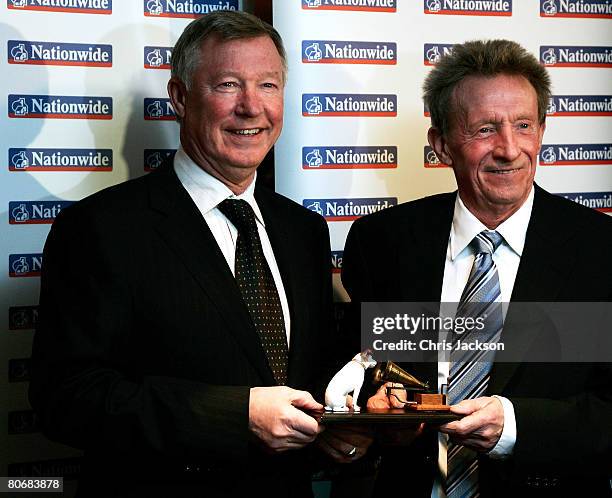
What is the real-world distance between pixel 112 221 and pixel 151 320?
29 cm

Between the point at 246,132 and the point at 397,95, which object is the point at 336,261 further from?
the point at 246,132

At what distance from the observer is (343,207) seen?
3496 mm

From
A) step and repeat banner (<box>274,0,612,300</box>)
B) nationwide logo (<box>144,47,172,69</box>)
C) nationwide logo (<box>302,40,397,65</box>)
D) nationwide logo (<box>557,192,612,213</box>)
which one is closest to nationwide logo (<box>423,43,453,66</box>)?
step and repeat banner (<box>274,0,612,300</box>)

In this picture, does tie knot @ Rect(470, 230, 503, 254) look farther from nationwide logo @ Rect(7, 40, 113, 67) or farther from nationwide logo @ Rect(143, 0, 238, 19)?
nationwide logo @ Rect(7, 40, 113, 67)

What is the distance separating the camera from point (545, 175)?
3.68m

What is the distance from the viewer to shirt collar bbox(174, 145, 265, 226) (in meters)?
2.59

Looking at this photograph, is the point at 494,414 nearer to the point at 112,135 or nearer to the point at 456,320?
the point at 456,320

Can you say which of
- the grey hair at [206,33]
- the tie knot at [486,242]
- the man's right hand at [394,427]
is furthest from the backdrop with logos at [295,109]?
the man's right hand at [394,427]

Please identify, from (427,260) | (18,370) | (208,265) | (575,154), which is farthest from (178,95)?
(575,154)

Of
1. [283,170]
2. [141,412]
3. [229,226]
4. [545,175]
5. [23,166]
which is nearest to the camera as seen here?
[141,412]

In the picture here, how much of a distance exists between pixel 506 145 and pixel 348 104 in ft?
3.34

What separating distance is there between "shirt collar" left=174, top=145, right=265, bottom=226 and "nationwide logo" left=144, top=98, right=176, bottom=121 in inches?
28.7

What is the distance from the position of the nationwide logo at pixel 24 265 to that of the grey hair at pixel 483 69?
152 centimetres

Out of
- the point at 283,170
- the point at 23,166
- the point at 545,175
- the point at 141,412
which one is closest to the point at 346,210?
the point at 283,170
